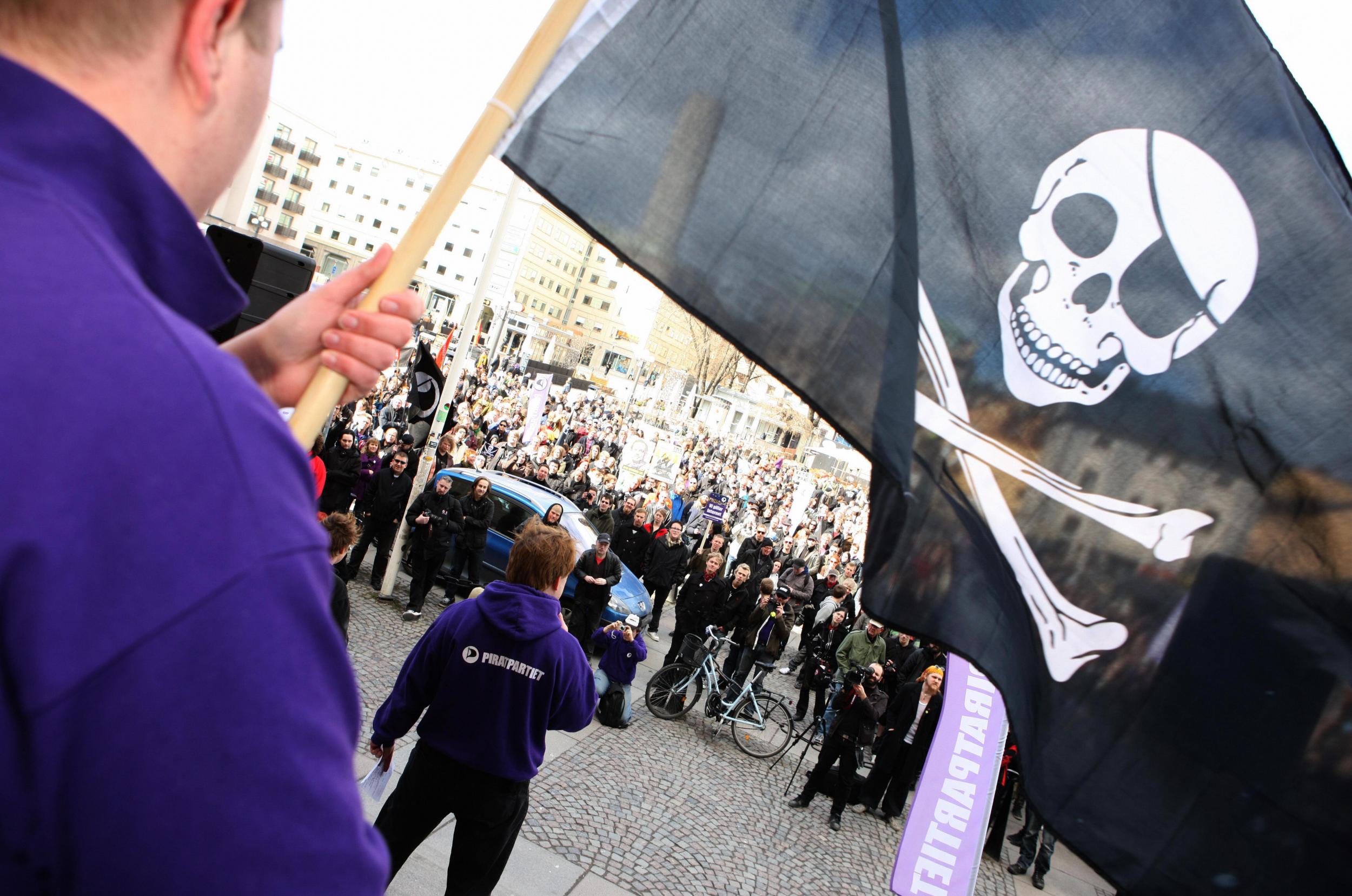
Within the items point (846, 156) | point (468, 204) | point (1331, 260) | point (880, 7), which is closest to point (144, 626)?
point (846, 156)

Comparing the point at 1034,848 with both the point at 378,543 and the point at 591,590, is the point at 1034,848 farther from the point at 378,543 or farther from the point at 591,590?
the point at 378,543

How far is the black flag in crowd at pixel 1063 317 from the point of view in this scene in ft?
7.76

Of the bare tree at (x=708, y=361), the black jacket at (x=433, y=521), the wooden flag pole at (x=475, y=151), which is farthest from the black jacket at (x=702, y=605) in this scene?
the bare tree at (x=708, y=361)

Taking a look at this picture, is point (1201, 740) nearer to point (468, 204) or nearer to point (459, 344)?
point (459, 344)

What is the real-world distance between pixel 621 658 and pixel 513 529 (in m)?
3.74

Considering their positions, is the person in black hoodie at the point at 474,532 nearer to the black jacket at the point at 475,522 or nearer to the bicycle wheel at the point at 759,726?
the black jacket at the point at 475,522

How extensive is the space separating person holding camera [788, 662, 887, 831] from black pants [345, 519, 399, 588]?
5869 mm

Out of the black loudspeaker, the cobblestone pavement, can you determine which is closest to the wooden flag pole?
the black loudspeaker

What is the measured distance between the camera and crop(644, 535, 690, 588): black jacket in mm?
14578

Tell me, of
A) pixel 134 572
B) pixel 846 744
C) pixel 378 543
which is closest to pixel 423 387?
pixel 378 543

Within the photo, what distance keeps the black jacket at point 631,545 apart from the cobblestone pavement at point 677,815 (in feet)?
15.7

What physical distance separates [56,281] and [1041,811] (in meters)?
2.55

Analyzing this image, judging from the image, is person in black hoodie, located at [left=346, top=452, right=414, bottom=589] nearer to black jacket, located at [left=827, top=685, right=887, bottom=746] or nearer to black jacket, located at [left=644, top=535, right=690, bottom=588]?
black jacket, located at [left=644, top=535, right=690, bottom=588]

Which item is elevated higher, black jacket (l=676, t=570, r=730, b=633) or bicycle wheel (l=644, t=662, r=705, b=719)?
black jacket (l=676, t=570, r=730, b=633)
